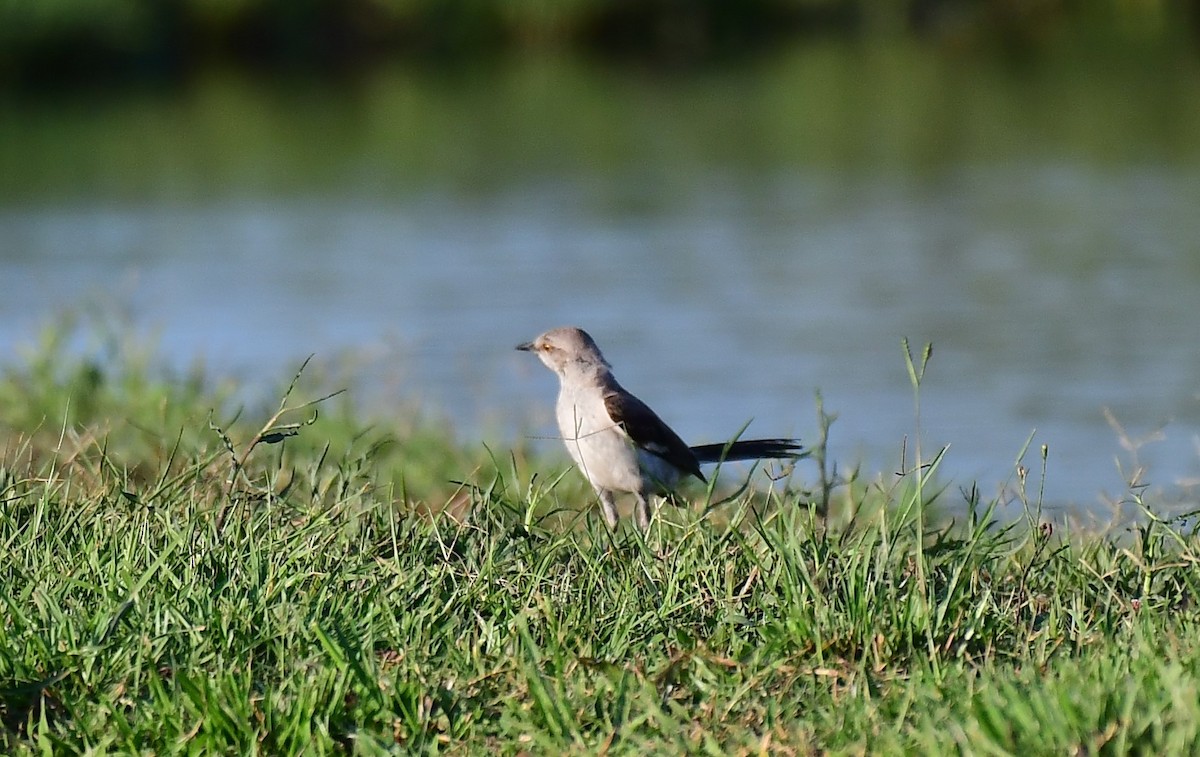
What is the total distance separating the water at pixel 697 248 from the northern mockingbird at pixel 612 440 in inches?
53.3

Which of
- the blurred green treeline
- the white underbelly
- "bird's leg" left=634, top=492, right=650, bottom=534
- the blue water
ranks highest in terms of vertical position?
the blurred green treeline

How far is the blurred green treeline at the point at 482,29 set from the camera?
3628 cm

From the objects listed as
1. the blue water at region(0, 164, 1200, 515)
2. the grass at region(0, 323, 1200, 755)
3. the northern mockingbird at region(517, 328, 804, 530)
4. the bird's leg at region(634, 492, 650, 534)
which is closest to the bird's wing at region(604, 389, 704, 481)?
the northern mockingbird at region(517, 328, 804, 530)

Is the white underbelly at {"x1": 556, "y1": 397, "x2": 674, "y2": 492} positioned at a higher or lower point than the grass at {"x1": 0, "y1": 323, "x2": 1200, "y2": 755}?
higher

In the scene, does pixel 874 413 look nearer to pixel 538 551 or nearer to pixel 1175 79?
pixel 538 551

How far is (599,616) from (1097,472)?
6.09 metres

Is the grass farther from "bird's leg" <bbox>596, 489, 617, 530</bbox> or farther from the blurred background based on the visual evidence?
the blurred background

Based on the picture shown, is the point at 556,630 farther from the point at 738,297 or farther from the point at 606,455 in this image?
the point at 738,297

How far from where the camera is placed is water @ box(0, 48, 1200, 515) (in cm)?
1198

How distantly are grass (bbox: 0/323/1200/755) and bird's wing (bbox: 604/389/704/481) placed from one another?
0.63 metres

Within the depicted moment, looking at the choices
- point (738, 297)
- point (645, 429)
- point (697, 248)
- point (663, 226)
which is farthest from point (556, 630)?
point (663, 226)

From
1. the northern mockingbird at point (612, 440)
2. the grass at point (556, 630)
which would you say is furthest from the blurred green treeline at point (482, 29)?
the grass at point (556, 630)

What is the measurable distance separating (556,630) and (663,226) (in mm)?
15827

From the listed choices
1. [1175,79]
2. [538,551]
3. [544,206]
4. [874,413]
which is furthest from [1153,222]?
[538,551]
